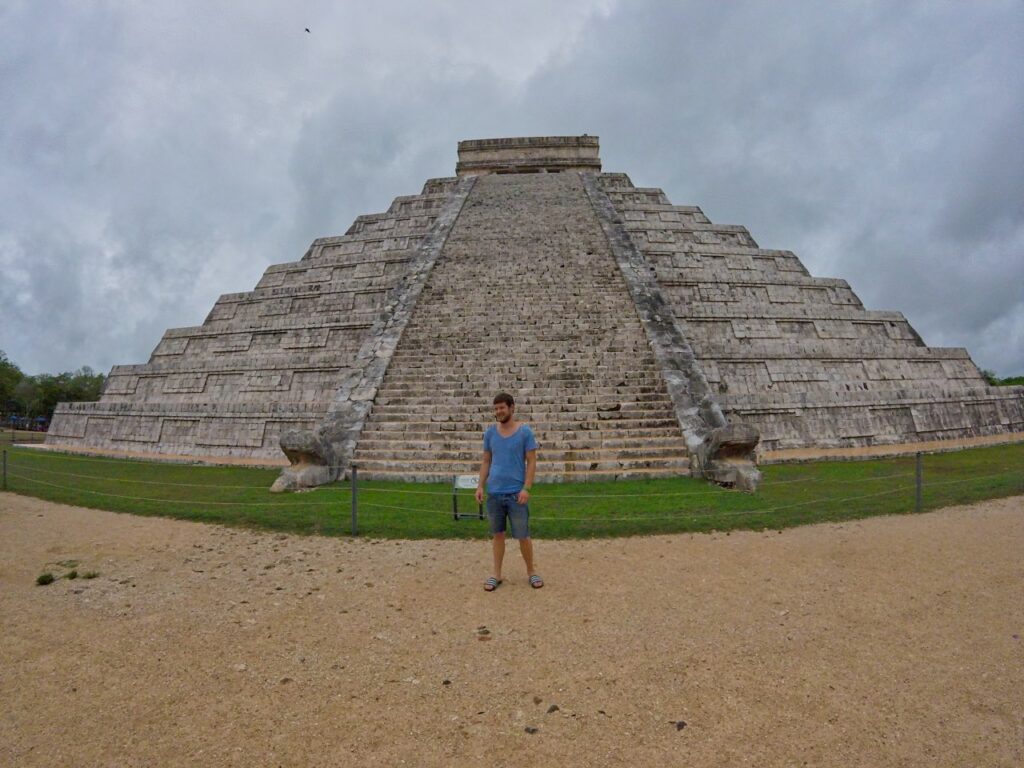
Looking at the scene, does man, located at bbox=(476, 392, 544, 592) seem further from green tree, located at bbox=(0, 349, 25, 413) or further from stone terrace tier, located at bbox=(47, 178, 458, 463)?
green tree, located at bbox=(0, 349, 25, 413)

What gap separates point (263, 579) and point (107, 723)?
2213 millimetres

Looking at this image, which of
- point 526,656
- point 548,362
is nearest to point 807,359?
point 548,362

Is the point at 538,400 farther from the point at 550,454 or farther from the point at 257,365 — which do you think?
Answer: the point at 257,365

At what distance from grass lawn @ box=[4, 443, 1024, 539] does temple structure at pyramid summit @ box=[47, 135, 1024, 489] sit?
0.78 metres

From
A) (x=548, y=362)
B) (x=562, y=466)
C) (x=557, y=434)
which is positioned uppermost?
(x=548, y=362)

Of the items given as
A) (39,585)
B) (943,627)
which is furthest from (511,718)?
(39,585)

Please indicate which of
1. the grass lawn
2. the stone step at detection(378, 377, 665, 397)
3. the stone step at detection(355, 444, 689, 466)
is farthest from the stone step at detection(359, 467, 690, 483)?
the stone step at detection(378, 377, 665, 397)

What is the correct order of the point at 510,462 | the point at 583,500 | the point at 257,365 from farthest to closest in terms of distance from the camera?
1. the point at 257,365
2. the point at 583,500
3. the point at 510,462

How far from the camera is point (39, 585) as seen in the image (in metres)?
5.20

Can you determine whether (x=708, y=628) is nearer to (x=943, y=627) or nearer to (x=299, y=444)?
(x=943, y=627)

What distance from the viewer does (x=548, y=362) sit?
40.1 feet

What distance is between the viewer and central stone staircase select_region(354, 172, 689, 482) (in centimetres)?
996

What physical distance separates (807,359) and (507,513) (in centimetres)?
1173

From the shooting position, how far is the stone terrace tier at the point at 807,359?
12.8m
